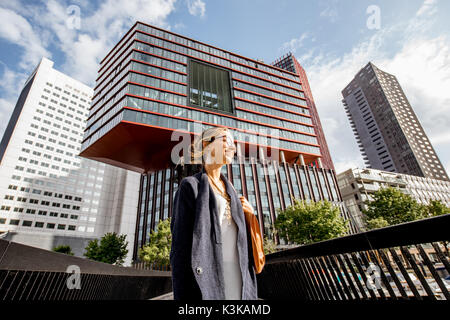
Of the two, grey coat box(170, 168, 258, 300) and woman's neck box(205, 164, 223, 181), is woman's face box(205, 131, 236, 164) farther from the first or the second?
grey coat box(170, 168, 258, 300)

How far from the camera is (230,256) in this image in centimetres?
169

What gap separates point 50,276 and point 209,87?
44.8 m

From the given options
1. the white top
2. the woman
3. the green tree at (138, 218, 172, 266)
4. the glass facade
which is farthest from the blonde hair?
the glass facade

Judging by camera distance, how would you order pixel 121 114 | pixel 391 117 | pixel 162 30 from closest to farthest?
pixel 121 114, pixel 162 30, pixel 391 117

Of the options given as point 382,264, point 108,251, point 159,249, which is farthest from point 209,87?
point 382,264

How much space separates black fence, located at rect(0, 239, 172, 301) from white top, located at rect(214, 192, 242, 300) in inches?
77.4

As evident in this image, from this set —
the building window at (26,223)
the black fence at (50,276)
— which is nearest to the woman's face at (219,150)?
the black fence at (50,276)

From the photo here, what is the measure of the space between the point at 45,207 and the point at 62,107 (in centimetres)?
3670

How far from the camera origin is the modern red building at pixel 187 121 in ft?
121

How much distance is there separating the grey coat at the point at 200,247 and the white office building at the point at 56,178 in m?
63.2

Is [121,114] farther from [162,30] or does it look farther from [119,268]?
[119,268]

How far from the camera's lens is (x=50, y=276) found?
8.75ft

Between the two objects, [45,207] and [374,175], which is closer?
[374,175]
